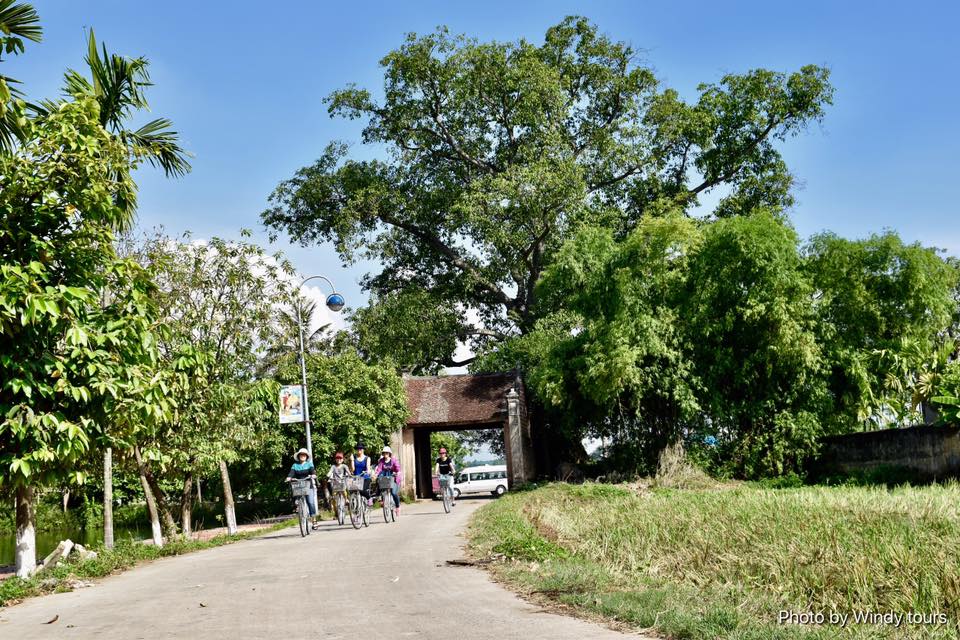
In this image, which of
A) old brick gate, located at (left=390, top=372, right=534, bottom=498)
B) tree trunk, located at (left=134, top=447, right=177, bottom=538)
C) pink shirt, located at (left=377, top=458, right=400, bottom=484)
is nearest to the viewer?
tree trunk, located at (left=134, top=447, right=177, bottom=538)

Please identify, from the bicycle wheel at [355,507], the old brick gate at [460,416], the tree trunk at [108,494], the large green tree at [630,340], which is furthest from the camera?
the old brick gate at [460,416]

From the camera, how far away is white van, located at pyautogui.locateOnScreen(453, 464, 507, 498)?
4100 centimetres

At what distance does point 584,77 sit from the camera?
120ft

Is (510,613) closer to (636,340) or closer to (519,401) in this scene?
(636,340)

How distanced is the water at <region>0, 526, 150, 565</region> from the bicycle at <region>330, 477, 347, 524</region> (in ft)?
19.1

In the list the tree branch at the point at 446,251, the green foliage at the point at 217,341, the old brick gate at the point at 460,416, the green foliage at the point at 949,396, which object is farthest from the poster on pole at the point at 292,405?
the green foliage at the point at 949,396

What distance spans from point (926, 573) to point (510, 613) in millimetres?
3280

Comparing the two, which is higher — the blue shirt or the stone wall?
the blue shirt

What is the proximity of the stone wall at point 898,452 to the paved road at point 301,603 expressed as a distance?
14.6 metres

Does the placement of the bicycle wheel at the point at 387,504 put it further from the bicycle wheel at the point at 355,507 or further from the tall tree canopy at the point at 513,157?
the tall tree canopy at the point at 513,157

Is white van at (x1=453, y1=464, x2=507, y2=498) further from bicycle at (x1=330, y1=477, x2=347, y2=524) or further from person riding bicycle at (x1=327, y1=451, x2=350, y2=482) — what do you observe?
person riding bicycle at (x1=327, y1=451, x2=350, y2=482)

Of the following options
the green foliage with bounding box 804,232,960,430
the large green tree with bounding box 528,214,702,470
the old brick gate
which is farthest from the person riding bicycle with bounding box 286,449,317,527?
the green foliage with bounding box 804,232,960,430

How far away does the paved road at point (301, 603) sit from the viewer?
6.56 meters

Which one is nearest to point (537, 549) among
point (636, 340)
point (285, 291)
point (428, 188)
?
point (285, 291)
